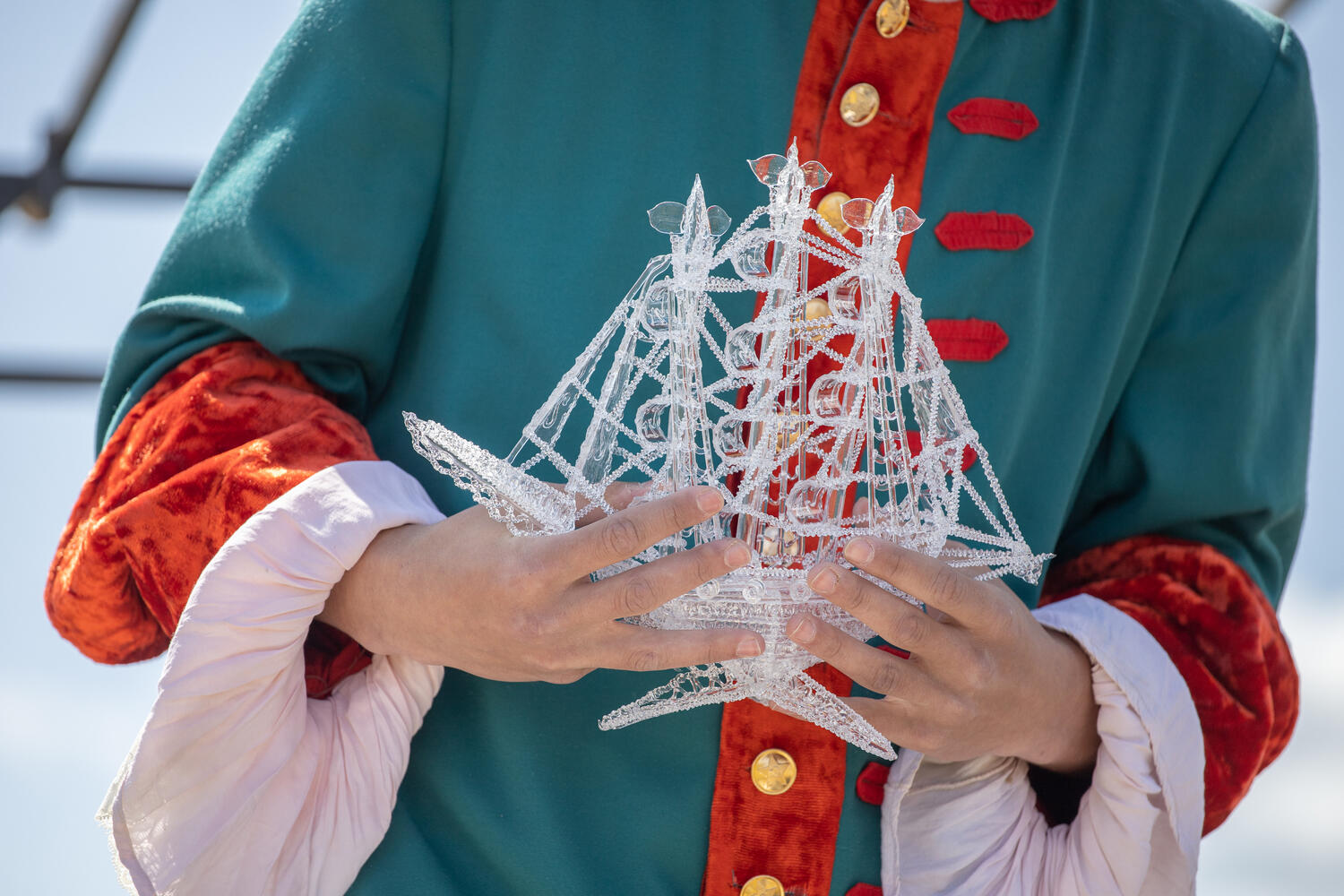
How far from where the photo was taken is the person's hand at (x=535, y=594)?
73 centimetres

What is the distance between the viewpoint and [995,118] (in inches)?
45.3

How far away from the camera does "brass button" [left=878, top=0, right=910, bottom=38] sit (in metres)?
1.08

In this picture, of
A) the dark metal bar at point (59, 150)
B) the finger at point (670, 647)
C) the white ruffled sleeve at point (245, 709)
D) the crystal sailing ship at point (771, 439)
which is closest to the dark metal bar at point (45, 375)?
the dark metal bar at point (59, 150)

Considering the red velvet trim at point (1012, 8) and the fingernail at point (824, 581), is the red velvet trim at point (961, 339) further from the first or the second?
the fingernail at point (824, 581)

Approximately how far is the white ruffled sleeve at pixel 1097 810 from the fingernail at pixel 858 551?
0.37 metres

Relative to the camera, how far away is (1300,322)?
1.35m

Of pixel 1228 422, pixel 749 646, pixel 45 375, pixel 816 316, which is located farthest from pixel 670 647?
pixel 45 375

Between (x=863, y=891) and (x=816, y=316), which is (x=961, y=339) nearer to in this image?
(x=816, y=316)

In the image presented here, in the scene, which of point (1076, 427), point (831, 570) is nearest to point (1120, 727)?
point (1076, 427)

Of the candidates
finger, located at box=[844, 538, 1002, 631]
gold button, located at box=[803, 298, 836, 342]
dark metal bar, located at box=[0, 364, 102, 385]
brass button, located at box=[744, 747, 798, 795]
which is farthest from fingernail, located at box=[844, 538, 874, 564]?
dark metal bar, located at box=[0, 364, 102, 385]

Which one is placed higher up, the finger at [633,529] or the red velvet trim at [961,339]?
the red velvet trim at [961,339]

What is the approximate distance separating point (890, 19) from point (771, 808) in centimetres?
68

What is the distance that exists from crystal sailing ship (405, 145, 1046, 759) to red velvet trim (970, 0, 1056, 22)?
0.40 m

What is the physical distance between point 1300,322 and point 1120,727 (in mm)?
571
